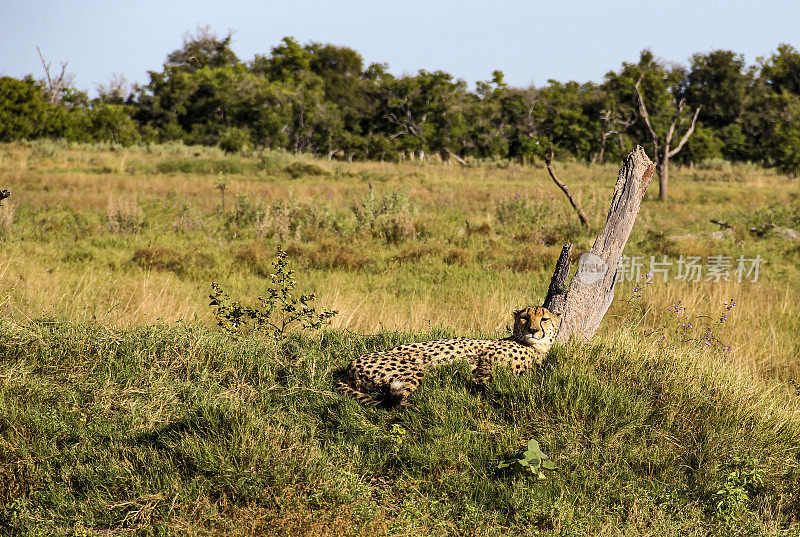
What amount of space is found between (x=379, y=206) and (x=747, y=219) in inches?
318

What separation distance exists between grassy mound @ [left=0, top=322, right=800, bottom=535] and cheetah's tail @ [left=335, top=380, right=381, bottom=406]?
74 mm

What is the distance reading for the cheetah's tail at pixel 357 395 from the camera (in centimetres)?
381

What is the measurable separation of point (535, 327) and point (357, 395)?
46.4 inches

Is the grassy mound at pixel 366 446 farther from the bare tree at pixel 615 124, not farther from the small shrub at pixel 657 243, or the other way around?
the bare tree at pixel 615 124

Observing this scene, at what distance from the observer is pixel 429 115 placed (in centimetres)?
3916

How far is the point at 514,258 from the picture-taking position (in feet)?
32.4

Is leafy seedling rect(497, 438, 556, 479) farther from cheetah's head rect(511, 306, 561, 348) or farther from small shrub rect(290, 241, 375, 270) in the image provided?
small shrub rect(290, 241, 375, 270)

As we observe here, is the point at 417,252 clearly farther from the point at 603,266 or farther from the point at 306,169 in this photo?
the point at 306,169

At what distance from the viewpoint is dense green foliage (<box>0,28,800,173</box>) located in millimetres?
34906

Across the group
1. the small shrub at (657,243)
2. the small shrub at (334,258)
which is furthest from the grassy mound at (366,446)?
the small shrub at (657,243)

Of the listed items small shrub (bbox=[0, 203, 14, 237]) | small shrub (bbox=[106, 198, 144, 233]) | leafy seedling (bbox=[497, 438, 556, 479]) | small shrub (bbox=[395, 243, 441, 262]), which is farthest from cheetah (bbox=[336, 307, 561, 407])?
small shrub (bbox=[106, 198, 144, 233])

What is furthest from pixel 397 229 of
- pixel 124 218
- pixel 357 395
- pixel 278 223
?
pixel 357 395

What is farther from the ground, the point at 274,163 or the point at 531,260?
the point at 274,163

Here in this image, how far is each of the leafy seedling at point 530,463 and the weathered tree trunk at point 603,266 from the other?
122 cm
